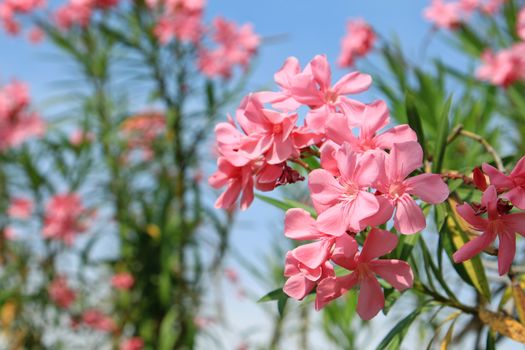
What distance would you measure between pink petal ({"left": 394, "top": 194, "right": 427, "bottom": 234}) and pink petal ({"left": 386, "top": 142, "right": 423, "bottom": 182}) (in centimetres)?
2

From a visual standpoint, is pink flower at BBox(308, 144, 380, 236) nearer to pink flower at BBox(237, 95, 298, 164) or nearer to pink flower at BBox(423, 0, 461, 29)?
pink flower at BBox(237, 95, 298, 164)

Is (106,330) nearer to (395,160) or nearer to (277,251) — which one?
(277,251)

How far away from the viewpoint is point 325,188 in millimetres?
→ 450

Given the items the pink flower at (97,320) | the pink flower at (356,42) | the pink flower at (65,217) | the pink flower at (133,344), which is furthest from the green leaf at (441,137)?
the pink flower at (97,320)

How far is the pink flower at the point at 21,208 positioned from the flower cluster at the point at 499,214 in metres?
2.51

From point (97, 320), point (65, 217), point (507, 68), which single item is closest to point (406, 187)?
point (507, 68)

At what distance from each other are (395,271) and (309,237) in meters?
0.07

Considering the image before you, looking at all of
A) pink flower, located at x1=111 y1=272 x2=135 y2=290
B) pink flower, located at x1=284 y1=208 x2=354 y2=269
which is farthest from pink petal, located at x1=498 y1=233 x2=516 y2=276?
pink flower, located at x1=111 y1=272 x2=135 y2=290

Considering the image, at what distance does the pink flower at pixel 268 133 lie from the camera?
1.67 feet

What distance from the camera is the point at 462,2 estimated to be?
2.55 meters

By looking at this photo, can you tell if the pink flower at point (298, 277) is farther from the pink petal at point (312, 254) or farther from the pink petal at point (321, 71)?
the pink petal at point (321, 71)

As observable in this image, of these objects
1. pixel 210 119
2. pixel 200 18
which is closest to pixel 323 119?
pixel 210 119

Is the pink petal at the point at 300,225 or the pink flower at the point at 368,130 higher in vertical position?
the pink flower at the point at 368,130

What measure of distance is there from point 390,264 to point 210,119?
75.8 inches
